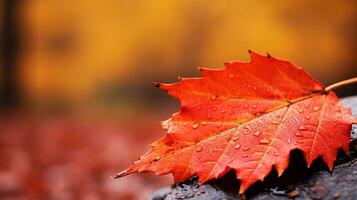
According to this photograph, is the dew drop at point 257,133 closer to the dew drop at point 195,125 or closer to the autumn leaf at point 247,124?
the autumn leaf at point 247,124

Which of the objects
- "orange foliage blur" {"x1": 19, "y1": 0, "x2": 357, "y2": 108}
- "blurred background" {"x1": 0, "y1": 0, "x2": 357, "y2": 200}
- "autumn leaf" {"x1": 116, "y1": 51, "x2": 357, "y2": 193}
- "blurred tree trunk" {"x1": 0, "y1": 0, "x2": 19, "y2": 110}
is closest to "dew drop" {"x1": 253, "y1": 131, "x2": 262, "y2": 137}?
"autumn leaf" {"x1": 116, "y1": 51, "x2": 357, "y2": 193}

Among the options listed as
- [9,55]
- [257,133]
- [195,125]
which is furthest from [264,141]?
[9,55]

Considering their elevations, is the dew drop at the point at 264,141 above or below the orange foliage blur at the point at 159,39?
above

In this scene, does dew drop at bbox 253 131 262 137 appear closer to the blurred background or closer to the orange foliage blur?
the blurred background

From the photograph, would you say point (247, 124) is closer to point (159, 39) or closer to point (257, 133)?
point (257, 133)

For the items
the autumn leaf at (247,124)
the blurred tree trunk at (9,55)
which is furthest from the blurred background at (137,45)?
the autumn leaf at (247,124)
